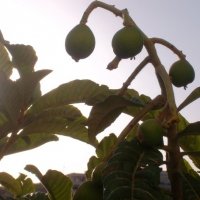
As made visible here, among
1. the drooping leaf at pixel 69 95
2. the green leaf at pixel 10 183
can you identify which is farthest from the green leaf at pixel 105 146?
the green leaf at pixel 10 183

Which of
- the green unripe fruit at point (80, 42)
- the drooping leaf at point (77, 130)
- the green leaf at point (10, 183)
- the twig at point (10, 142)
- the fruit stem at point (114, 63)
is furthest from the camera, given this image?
the green leaf at point (10, 183)

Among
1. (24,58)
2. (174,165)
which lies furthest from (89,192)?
(24,58)

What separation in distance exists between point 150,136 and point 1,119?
1174mm

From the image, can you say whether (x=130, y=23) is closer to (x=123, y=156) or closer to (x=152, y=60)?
(x=152, y=60)

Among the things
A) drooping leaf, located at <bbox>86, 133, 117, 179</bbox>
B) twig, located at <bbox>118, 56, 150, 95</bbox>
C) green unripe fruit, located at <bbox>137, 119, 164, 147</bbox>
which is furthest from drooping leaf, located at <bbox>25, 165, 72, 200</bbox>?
green unripe fruit, located at <bbox>137, 119, 164, 147</bbox>

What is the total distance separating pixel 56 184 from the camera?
243cm

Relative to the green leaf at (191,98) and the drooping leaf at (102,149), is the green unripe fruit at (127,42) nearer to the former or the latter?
the green leaf at (191,98)

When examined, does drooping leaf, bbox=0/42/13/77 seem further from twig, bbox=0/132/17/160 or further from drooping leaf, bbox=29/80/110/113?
twig, bbox=0/132/17/160

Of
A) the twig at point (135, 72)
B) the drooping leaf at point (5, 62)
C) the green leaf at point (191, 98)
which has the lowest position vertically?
the green leaf at point (191, 98)

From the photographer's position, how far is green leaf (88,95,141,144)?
1.77m

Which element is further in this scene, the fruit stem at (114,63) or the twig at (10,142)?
the twig at (10,142)

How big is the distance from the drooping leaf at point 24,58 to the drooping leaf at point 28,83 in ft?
0.17

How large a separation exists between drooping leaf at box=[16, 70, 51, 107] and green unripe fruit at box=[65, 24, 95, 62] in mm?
195

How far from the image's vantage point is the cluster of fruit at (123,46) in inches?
72.1
